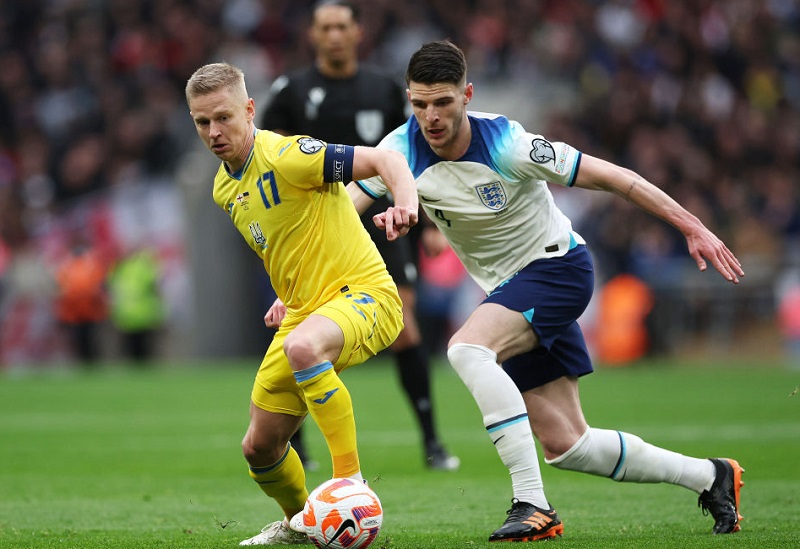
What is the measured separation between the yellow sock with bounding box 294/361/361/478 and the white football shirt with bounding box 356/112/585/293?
1147mm

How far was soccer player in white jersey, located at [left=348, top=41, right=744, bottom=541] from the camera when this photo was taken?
5.16 metres

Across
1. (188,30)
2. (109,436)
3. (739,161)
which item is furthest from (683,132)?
(109,436)

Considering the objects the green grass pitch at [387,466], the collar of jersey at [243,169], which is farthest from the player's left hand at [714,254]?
the collar of jersey at [243,169]

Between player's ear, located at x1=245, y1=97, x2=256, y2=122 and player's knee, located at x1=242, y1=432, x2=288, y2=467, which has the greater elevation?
player's ear, located at x1=245, y1=97, x2=256, y2=122

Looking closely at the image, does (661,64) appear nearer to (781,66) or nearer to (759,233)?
(781,66)

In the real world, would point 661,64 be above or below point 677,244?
above

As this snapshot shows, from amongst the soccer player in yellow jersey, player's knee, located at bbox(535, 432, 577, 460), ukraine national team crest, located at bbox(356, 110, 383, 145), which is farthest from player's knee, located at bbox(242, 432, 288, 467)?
ukraine national team crest, located at bbox(356, 110, 383, 145)

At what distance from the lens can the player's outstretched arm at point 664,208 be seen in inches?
196

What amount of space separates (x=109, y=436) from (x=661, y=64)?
38.6 feet

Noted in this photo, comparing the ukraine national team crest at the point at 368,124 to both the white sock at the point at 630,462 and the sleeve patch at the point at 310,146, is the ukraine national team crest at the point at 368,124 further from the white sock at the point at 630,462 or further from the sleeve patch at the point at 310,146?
the white sock at the point at 630,462

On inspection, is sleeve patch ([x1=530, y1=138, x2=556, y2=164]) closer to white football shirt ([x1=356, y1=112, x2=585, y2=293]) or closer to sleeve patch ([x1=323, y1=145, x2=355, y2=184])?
white football shirt ([x1=356, y1=112, x2=585, y2=293])

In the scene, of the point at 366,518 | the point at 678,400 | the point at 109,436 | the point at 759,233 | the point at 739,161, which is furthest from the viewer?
the point at 739,161

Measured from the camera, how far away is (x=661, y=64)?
19.1 meters

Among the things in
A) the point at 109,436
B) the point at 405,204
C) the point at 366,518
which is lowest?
the point at 109,436
